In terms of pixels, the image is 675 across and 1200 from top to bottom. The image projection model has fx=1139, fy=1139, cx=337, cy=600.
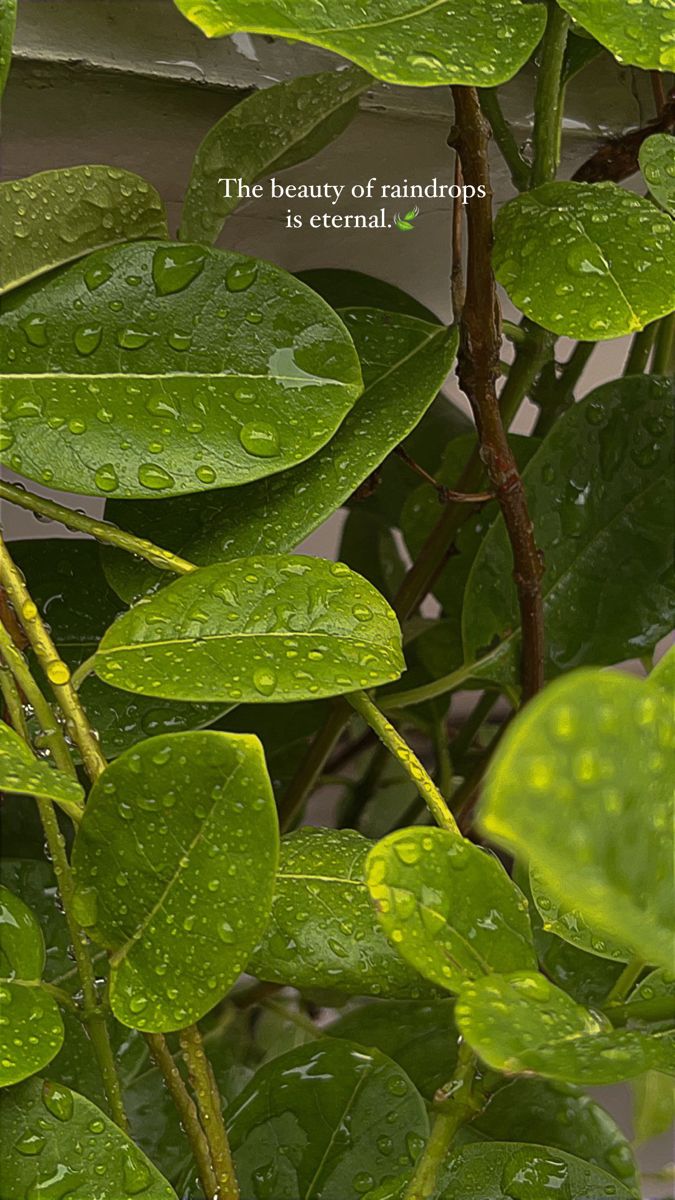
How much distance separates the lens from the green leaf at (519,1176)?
0.30 meters

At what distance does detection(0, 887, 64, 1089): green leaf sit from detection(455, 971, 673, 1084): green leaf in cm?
10

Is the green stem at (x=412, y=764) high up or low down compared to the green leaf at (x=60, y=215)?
down

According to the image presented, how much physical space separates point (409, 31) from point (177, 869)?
0.19 metres

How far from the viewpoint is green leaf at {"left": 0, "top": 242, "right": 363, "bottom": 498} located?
32 cm

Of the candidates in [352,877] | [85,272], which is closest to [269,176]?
[85,272]

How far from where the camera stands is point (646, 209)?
327 millimetres

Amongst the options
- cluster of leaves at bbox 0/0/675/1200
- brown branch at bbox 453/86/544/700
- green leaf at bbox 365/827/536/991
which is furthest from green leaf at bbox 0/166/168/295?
green leaf at bbox 365/827/536/991

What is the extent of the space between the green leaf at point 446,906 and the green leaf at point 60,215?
0.21 m

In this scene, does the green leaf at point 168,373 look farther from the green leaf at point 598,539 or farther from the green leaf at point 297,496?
the green leaf at point 598,539

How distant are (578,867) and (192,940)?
0.40 feet

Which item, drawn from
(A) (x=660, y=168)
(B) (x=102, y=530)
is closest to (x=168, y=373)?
(B) (x=102, y=530)

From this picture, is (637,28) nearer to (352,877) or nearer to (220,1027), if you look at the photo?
(352,877)

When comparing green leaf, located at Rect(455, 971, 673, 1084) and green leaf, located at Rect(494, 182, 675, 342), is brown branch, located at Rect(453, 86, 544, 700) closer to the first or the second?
green leaf, located at Rect(494, 182, 675, 342)

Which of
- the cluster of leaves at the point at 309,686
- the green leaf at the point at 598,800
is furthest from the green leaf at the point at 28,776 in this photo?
the green leaf at the point at 598,800
